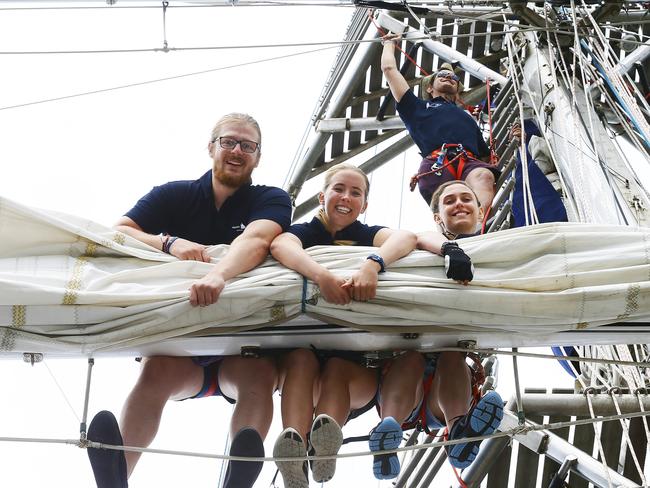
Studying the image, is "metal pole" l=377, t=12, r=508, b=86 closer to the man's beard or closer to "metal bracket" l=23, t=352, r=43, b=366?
the man's beard

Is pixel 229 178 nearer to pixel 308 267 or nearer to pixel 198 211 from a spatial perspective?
pixel 198 211

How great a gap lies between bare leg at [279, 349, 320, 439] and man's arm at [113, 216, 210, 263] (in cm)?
45

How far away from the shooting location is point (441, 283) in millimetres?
3131

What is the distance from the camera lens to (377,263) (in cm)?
315

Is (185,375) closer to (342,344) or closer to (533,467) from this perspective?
(342,344)

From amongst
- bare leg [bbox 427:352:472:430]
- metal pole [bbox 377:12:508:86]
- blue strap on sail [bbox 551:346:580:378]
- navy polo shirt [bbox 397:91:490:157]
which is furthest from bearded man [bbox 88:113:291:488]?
metal pole [bbox 377:12:508:86]

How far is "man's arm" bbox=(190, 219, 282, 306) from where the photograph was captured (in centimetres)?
305

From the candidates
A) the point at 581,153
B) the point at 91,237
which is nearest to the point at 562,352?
the point at 581,153

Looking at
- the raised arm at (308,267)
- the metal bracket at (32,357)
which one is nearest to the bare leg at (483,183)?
the raised arm at (308,267)

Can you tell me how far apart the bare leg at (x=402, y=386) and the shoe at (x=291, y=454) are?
0.36 m

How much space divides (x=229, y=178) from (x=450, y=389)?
110cm

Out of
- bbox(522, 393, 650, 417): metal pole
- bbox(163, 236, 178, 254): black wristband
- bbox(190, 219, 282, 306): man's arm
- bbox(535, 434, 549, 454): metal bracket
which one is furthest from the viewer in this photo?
bbox(522, 393, 650, 417): metal pole

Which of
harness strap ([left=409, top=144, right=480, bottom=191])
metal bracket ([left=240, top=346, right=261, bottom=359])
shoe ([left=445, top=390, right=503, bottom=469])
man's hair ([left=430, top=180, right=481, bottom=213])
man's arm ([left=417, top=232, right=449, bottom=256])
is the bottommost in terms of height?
shoe ([left=445, top=390, right=503, bottom=469])

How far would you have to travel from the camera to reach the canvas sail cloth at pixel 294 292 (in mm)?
3076
